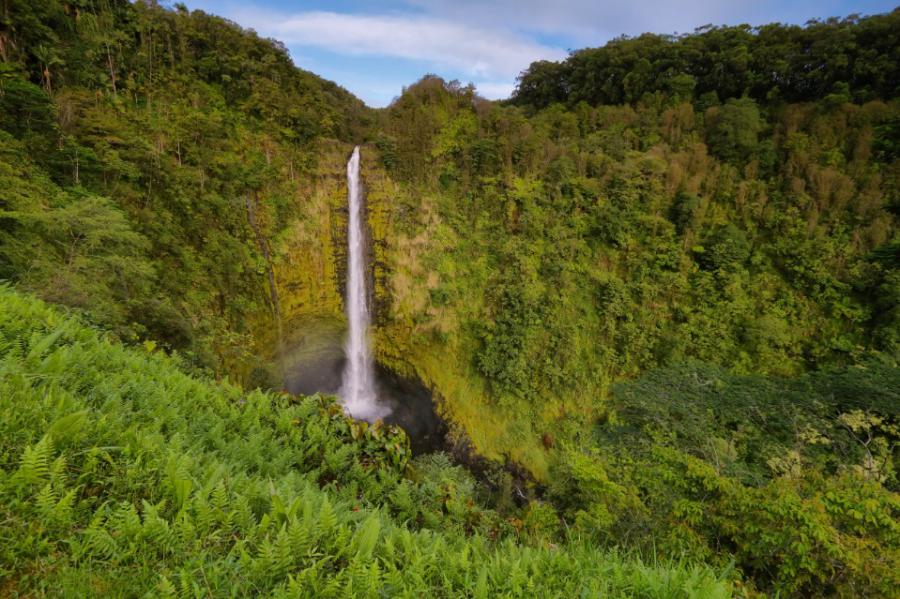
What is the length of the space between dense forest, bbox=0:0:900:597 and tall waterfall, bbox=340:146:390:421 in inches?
23.8

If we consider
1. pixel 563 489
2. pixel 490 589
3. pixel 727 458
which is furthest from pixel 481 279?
pixel 490 589

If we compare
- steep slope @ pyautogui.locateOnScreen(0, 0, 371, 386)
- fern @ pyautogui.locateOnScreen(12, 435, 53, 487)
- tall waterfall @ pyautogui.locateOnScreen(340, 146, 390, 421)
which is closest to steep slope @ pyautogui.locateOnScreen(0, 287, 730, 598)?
fern @ pyautogui.locateOnScreen(12, 435, 53, 487)

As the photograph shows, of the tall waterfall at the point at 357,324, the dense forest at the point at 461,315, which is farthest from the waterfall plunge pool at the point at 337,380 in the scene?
the dense forest at the point at 461,315

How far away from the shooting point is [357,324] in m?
17.0

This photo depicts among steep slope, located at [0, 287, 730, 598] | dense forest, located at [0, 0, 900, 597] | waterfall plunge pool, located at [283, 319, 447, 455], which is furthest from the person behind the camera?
waterfall plunge pool, located at [283, 319, 447, 455]

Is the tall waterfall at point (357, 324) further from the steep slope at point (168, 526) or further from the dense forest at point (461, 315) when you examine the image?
the steep slope at point (168, 526)

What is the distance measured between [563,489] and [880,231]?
55.3 feet

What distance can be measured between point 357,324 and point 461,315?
5293 millimetres

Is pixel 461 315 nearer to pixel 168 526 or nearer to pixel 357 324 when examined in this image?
pixel 357 324

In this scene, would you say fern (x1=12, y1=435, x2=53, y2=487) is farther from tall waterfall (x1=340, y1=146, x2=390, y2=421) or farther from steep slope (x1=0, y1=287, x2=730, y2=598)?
tall waterfall (x1=340, y1=146, x2=390, y2=421)

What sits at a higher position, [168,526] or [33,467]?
[33,467]

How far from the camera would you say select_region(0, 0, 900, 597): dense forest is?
2.17m

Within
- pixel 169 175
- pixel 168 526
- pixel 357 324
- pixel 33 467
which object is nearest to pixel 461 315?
pixel 357 324

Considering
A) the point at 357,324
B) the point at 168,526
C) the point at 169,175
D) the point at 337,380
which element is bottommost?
the point at 337,380
